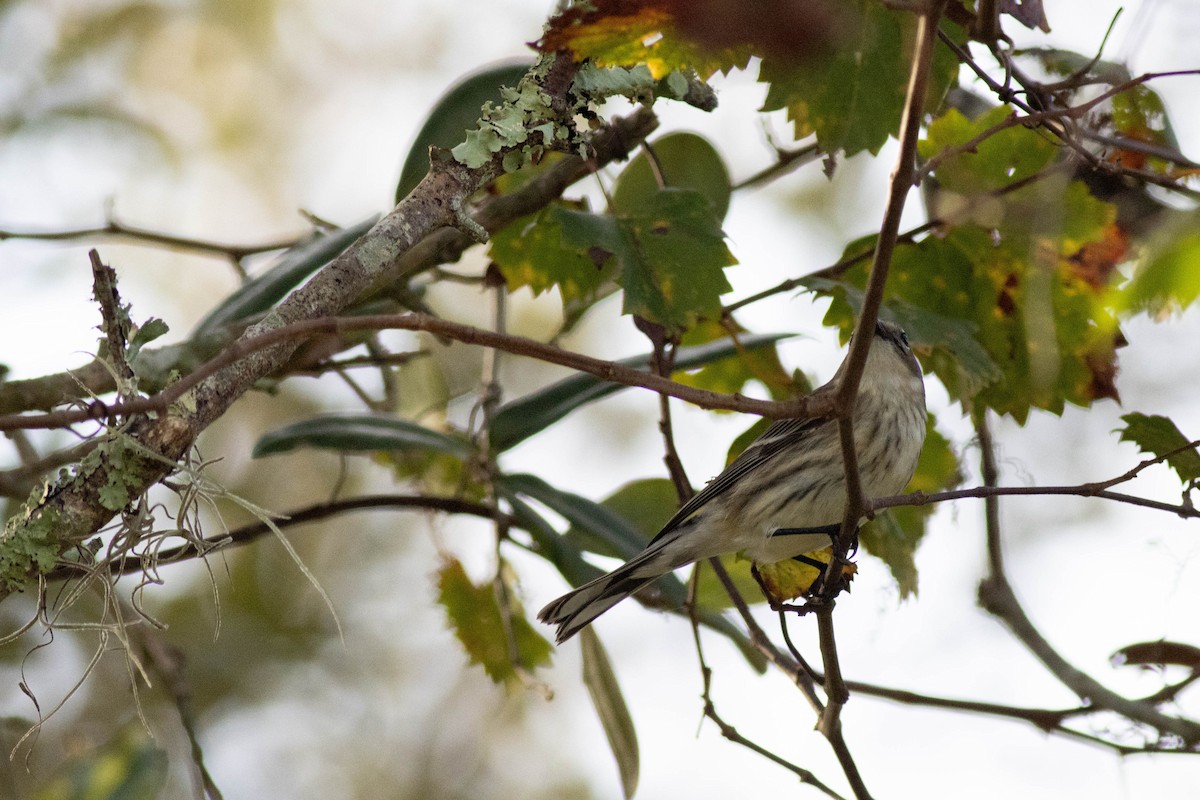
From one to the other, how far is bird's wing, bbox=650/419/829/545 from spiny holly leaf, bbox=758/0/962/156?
2.72 feet

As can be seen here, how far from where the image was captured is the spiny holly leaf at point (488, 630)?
383 cm

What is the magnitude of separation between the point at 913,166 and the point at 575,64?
1076 millimetres

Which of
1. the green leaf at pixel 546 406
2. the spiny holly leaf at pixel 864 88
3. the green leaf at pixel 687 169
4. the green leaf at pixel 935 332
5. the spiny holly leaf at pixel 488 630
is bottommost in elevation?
the spiny holly leaf at pixel 488 630

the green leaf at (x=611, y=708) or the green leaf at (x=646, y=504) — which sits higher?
the green leaf at (x=646, y=504)

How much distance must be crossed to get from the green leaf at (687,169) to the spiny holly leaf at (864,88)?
26.0 inches

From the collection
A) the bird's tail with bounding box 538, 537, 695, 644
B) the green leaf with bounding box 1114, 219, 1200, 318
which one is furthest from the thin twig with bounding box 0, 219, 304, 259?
the green leaf with bounding box 1114, 219, 1200, 318

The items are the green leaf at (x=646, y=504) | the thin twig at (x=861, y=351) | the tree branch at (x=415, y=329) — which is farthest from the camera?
the green leaf at (x=646, y=504)

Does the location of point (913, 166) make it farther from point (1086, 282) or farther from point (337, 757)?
point (337, 757)

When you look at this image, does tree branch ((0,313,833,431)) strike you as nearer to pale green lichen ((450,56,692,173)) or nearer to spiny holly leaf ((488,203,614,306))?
pale green lichen ((450,56,692,173))

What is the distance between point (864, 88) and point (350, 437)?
1.71m

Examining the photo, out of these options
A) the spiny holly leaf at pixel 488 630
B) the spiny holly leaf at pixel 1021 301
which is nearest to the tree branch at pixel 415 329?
the spiny holly leaf at pixel 1021 301

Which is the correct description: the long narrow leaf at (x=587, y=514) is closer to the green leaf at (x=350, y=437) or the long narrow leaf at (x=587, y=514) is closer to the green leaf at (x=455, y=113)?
the green leaf at (x=350, y=437)

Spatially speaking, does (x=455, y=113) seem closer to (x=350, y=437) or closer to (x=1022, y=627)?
(x=350, y=437)

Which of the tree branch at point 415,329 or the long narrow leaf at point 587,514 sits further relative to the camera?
the long narrow leaf at point 587,514
